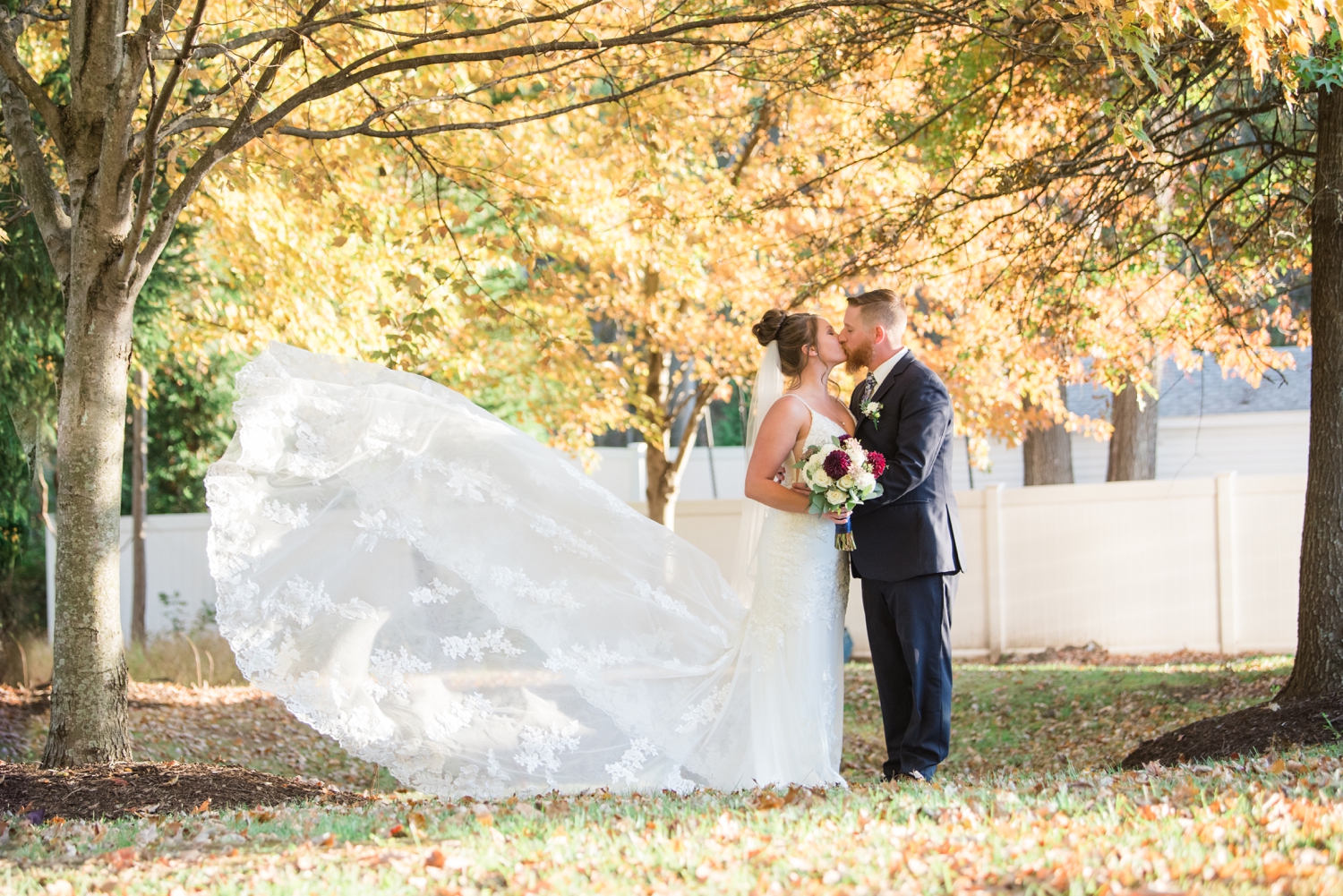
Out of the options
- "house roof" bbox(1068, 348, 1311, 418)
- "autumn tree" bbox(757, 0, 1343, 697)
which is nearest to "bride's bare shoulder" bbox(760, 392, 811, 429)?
"autumn tree" bbox(757, 0, 1343, 697)

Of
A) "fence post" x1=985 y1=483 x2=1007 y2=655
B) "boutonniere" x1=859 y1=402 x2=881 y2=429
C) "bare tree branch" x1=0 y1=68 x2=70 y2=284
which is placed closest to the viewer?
"boutonniere" x1=859 y1=402 x2=881 y2=429

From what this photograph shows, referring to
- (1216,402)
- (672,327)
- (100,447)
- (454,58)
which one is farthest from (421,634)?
(1216,402)

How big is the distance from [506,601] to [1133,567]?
10.5m

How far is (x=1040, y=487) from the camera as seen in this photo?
14.1 metres

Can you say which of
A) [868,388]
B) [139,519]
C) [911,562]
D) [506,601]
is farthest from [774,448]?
[139,519]

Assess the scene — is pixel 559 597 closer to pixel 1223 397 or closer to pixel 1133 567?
pixel 1133 567

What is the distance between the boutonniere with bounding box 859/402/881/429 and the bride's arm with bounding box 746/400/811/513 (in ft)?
0.90

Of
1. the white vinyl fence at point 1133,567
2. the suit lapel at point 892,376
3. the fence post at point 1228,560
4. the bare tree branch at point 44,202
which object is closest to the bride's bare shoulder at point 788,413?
the suit lapel at point 892,376

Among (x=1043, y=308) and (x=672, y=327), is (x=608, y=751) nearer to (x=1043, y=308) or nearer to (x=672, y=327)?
(x=1043, y=308)

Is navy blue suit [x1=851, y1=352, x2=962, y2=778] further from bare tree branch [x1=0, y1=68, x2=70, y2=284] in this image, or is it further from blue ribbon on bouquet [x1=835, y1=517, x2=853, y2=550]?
bare tree branch [x1=0, y1=68, x2=70, y2=284]

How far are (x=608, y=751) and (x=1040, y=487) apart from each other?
32.8 feet

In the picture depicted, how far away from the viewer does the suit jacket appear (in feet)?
17.9

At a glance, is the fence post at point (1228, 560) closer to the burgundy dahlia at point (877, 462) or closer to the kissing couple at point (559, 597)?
the kissing couple at point (559, 597)

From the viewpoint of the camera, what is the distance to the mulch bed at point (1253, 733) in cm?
602
